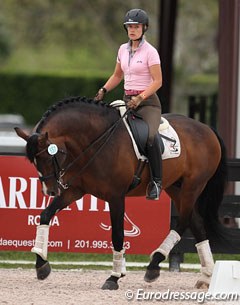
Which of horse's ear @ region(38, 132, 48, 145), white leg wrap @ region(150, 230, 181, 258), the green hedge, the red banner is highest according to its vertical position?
horse's ear @ region(38, 132, 48, 145)

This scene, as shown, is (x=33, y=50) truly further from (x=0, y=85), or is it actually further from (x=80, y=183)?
(x=80, y=183)

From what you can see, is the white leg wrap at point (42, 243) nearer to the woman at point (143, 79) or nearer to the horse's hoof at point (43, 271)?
the horse's hoof at point (43, 271)

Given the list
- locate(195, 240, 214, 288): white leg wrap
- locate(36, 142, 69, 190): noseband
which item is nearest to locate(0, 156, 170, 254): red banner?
locate(195, 240, 214, 288): white leg wrap

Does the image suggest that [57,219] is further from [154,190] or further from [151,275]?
[154,190]

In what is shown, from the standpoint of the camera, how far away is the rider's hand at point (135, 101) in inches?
387

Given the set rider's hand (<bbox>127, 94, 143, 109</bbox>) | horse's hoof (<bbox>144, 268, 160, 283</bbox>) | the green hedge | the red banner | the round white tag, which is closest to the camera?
the round white tag

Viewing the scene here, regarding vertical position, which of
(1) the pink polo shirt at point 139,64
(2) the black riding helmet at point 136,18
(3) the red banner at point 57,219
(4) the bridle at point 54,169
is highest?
(2) the black riding helmet at point 136,18

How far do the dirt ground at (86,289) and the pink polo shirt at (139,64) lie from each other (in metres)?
1.93

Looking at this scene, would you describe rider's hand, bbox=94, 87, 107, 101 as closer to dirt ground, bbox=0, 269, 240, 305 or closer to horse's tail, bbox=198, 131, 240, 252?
horse's tail, bbox=198, 131, 240, 252

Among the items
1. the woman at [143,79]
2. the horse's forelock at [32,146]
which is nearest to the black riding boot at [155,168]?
the woman at [143,79]

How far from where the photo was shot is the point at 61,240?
12375 millimetres

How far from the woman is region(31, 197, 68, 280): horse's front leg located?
2.93 feet

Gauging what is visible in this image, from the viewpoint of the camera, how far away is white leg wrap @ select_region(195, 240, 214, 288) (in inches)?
409

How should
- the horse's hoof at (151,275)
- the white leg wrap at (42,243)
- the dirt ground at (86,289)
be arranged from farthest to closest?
1. the horse's hoof at (151,275)
2. the white leg wrap at (42,243)
3. the dirt ground at (86,289)
